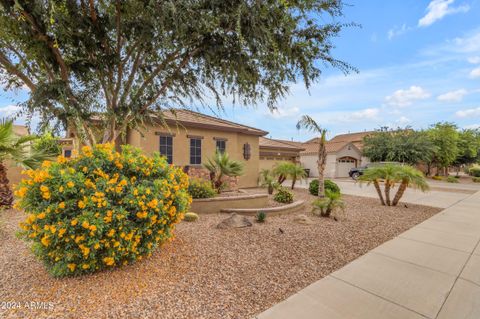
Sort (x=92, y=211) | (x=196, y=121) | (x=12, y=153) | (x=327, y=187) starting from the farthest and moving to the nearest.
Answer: (x=196, y=121) < (x=327, y=187) < (x=12, y=153) < (x=92, y=211)

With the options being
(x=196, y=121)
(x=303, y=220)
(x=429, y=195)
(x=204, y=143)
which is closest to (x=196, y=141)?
(x=204, y=143)

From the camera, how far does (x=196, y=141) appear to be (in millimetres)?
12164

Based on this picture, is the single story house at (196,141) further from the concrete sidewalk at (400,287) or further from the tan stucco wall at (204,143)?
the concrete sidewalk at (400,287)

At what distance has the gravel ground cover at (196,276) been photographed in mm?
2631

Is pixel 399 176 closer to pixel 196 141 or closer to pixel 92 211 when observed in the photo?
pixel 196 141

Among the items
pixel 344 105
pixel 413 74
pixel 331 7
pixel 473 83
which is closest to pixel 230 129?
pixel 344 105

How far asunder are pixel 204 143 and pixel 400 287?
10588 mm

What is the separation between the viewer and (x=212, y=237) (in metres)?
4.89

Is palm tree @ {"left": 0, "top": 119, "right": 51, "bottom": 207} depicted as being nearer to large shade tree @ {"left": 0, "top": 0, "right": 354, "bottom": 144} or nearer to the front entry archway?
large shade tree @ {"left": 0, "top": 0, "right": 354, "bottom": 144}

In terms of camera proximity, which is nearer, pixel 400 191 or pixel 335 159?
pixel 400 191

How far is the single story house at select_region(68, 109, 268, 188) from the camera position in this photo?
34.9 ft

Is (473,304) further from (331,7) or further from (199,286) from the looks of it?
(331,7)

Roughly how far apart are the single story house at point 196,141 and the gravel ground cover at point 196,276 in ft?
19.2

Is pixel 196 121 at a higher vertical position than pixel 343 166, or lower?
higher
